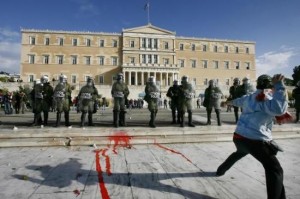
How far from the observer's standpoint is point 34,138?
22.7 ft

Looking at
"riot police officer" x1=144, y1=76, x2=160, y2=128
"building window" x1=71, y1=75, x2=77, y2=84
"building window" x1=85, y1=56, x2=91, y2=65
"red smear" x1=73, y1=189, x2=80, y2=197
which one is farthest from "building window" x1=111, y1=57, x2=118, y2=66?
"red smear" x1=73, y1=189, x2=80, y2=197

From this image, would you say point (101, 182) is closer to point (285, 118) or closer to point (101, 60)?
point (285, 118)

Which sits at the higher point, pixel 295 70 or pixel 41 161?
pixel 295 70

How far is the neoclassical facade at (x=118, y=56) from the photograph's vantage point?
5797 centimetres

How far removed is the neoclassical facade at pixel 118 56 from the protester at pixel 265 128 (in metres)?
53.0

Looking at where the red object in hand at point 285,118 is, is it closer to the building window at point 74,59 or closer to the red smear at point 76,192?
the red smear at point 76,192

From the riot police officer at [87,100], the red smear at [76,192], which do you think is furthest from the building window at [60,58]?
the red smear at [76,192]

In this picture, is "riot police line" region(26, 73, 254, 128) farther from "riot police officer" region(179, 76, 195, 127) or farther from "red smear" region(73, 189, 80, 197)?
"red smear" region(73, 189, 80, 197)

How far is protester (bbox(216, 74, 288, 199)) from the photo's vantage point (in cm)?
292

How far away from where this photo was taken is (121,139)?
7.04m

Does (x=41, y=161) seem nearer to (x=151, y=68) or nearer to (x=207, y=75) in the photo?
(x=151, y=68)

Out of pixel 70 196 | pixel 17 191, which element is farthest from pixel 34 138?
pixel 70 196

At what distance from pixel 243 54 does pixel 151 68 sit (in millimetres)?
27955

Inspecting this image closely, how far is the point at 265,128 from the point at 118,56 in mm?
59565
